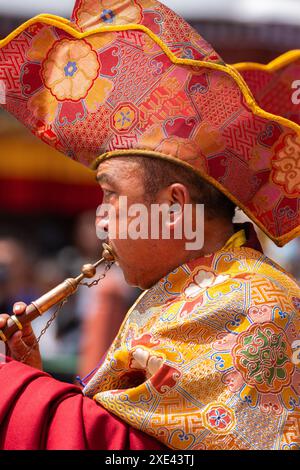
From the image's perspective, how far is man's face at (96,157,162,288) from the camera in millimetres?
2781

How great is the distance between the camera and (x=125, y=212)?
2791mm

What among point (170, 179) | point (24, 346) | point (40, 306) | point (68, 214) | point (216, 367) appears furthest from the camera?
point (68, 214)

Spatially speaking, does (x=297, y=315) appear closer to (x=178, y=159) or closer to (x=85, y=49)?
(x=178, y=159)

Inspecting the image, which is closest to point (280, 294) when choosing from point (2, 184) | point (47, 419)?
point (47, 419)

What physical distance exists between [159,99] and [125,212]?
32 centimetres

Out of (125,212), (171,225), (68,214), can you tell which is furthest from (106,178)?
(68,214)

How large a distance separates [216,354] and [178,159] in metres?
0.54

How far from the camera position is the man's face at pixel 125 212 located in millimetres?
2781

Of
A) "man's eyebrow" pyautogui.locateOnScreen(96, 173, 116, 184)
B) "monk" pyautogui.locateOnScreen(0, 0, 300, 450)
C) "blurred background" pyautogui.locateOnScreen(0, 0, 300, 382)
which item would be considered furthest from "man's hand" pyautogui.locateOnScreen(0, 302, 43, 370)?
"blurred background" pyautogui.locateOnScreen(0, 0, 300, 382)

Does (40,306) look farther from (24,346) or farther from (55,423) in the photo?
(55,423)

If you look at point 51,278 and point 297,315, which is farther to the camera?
point 51,278

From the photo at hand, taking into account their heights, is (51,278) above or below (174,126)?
below

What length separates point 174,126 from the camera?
2766 mm

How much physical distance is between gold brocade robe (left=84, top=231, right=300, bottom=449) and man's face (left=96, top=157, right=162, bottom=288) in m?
0.14
